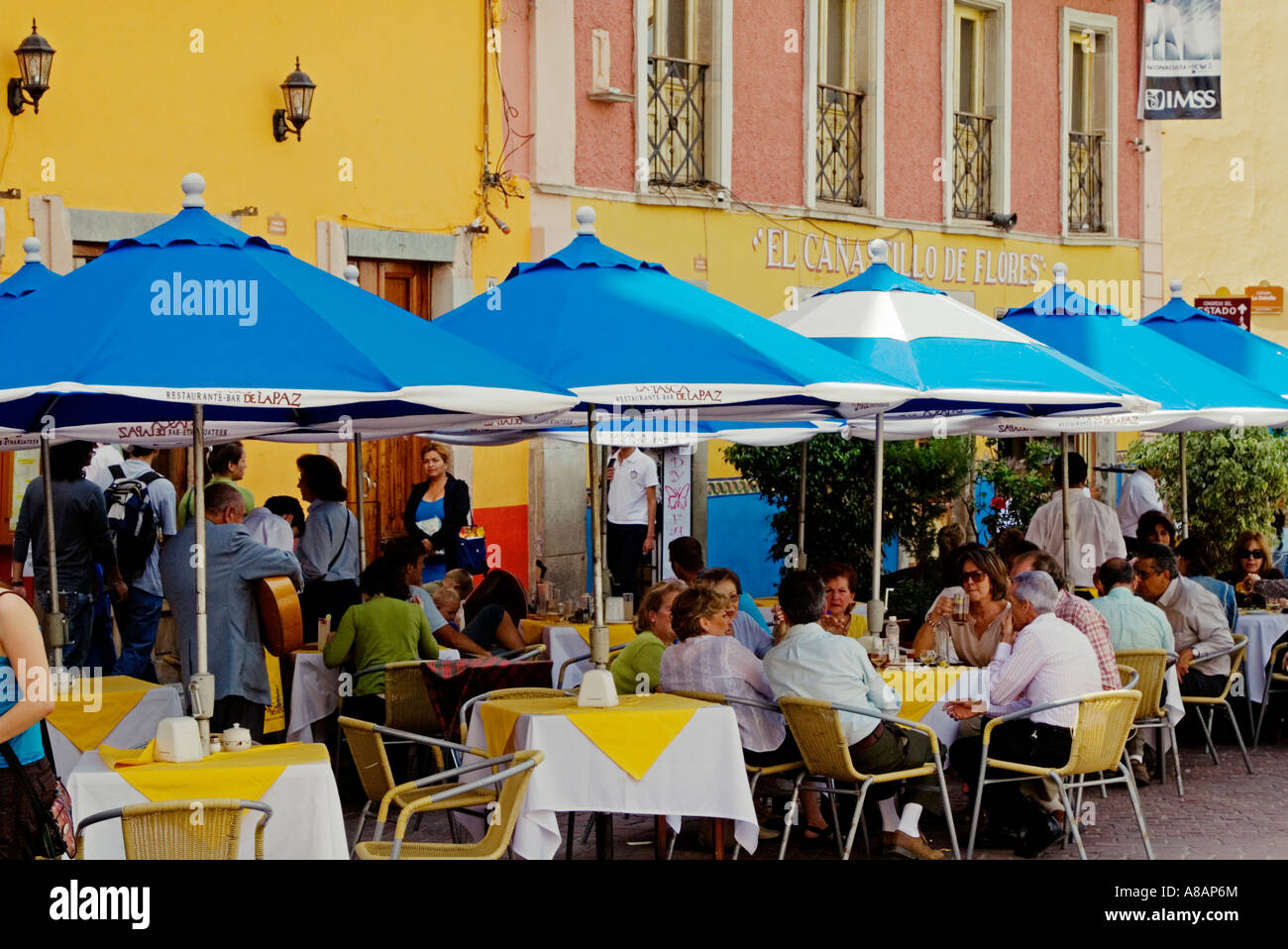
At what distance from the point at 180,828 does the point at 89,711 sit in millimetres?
2337

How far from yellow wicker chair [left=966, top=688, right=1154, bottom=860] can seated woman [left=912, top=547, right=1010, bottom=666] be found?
3.30ft

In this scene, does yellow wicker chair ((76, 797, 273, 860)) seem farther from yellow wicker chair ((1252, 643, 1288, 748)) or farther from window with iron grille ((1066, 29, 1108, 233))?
window with iron grille ((1066, 29, 1108, 233))

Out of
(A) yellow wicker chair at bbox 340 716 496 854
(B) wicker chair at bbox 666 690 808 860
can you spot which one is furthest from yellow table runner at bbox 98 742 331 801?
(B) wicker chair at bbox 666 690 808 860

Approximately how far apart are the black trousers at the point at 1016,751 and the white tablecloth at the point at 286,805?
3362 mm

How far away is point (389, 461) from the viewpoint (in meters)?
16.3

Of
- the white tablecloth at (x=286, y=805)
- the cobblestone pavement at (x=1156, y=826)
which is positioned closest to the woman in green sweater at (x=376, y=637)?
the cobblestone pavement at (x=1156, y=826)

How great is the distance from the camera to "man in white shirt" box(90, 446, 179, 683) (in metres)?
12.3

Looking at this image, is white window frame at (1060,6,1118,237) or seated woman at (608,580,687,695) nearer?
seated woman at (608,580,687,695)

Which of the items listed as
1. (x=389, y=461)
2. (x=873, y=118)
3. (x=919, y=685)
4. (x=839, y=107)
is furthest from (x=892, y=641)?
(x=873, y=118)

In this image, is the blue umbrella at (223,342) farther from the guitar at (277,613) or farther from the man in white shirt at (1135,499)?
the man in white shirt at (1135,499)

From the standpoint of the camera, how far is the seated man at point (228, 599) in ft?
31.0

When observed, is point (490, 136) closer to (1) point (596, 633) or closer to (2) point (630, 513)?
(2) point (630, 513)

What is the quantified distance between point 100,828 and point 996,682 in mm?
4267
